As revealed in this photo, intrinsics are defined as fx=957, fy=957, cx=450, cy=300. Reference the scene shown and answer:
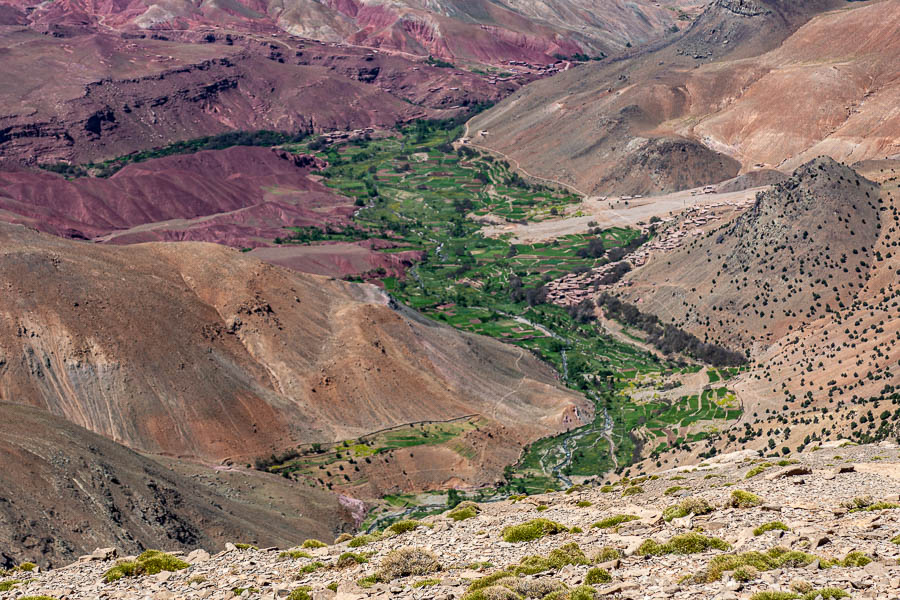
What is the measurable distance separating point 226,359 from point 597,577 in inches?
2916

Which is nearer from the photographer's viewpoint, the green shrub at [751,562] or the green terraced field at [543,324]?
the green shrub at [751,562]

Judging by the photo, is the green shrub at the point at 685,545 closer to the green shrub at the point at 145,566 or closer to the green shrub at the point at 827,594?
the green shrub at the point at 827,594

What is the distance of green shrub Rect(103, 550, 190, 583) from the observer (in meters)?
33.5

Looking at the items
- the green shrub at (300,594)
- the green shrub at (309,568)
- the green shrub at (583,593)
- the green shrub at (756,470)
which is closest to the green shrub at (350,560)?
the green shrub at (309,568)

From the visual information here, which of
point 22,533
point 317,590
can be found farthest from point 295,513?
point 317,590

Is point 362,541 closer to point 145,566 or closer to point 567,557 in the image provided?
point 145,566

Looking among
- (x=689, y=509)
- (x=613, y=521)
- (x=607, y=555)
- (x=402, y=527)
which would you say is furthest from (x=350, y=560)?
(x=689, y=509)

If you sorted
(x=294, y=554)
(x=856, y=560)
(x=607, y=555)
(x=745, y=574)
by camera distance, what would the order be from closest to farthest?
1. (x=745, y=574)
2. (x=856, y=560)
3. (x=607, y=555)
4. (x=294, y=554)

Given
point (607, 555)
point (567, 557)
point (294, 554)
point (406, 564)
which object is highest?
point (607, 555)

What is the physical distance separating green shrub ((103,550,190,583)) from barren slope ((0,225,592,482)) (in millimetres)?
50361

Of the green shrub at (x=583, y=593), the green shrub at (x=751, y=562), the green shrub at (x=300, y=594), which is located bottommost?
the green shrub at (x=300, y=594)

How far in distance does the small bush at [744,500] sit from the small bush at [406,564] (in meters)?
10.6

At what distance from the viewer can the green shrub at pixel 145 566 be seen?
110 feet

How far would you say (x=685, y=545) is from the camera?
27.5 meters
